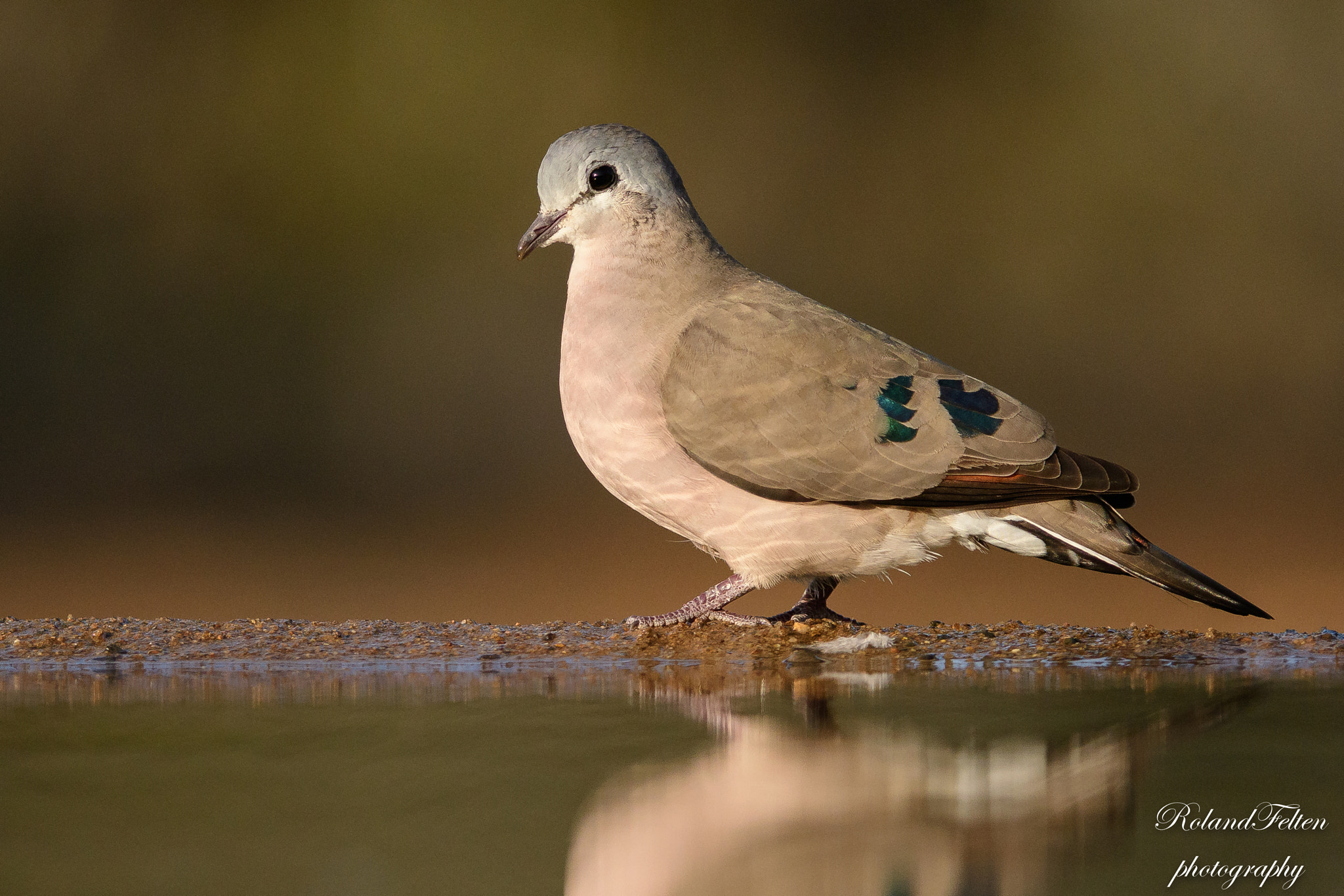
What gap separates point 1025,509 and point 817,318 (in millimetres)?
799

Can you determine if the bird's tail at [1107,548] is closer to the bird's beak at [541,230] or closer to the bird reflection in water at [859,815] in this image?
the bird reflection in water at [859,815]

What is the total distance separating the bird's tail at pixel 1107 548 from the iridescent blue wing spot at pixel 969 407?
22cm

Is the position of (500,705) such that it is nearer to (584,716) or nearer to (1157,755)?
(584,716)

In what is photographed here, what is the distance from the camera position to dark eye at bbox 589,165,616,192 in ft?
12.3

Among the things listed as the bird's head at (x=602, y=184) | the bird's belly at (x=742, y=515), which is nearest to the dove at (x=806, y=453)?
the bird's belly at (x=742, y=515)

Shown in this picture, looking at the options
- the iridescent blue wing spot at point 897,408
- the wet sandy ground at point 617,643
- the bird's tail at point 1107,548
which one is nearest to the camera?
the wet sandy ground at point 617,643

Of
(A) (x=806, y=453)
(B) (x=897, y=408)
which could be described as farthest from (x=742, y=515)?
(B) (x=897, y=408)

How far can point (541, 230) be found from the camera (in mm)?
3830

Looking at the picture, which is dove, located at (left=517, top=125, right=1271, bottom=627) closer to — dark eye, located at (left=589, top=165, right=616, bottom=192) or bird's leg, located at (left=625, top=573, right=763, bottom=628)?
bird's leg, located at (left=625, top=573, right=763, bottom=628)

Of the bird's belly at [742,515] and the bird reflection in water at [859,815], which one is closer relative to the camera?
the bird reflection in water at [859,815]

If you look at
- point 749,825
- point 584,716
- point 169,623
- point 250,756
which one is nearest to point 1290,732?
point 749,825

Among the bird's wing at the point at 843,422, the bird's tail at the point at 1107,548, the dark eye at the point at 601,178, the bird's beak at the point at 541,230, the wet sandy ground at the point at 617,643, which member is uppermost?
the dark eye at the point at 601,178

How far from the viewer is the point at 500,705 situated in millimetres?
2076

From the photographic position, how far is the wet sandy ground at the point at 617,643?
2602mm
